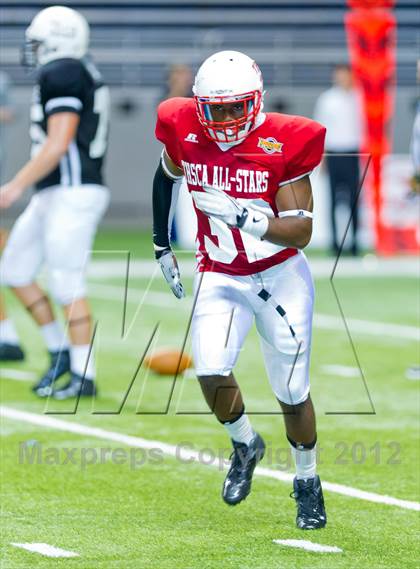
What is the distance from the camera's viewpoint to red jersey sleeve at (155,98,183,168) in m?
4.88

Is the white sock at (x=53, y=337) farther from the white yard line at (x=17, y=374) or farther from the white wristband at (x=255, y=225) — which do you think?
the white wristband at (x=255, y=225)

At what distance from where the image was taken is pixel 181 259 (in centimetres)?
1452

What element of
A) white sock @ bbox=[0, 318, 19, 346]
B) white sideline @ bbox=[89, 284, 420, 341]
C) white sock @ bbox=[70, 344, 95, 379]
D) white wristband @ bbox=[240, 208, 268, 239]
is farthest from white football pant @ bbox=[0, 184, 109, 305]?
white sideline @ bbox=[89, 284, 420, 341]

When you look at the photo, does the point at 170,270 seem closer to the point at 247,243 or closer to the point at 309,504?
the point at 247,243

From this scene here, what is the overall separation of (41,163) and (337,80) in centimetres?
782

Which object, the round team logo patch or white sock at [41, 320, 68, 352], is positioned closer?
the round team logo patch

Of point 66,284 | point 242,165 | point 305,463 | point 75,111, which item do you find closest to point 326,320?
point 66,284

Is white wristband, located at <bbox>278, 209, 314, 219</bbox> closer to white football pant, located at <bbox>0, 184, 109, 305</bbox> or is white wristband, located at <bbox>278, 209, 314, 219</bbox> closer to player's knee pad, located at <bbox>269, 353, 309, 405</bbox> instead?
player's knee pad, located at <bbox>269, 353, 309, 405</bbox>

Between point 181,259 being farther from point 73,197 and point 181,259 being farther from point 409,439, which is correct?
point 409,439

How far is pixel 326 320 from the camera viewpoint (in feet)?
33.3

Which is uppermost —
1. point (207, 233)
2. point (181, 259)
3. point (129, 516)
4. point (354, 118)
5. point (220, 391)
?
point (207, 233)

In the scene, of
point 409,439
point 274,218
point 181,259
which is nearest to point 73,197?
point 409,439

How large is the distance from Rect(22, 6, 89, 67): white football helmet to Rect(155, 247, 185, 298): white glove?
7.50 ft

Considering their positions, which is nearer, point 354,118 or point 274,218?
point 274,218
